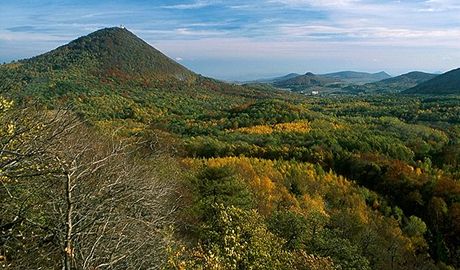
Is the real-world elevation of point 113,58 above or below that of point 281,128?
above

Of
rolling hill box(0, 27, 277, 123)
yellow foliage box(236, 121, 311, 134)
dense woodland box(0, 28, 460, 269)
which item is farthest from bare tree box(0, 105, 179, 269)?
rolling hill box(0, 27, 277, 123)

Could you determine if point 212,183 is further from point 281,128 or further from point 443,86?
point 443,86

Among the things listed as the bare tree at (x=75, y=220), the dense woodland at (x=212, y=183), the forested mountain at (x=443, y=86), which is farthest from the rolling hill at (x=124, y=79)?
the bare tree at (x=75, y=220)

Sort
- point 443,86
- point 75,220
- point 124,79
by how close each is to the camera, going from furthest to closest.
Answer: point 443,86
point 124,79
point 75,220

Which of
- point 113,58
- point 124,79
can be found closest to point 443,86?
point 124,79

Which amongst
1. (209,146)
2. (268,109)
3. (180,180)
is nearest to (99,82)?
(268,109)

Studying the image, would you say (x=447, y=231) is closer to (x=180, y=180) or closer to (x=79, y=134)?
(x=180, y=180)
